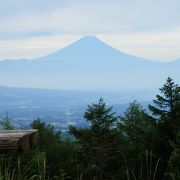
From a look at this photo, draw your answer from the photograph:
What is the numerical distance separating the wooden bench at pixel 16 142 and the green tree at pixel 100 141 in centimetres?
4223

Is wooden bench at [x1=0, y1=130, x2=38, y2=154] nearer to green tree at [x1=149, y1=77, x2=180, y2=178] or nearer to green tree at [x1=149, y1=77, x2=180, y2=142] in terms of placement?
green tree at [x1=149, y1=77, x2=180, y2=178]

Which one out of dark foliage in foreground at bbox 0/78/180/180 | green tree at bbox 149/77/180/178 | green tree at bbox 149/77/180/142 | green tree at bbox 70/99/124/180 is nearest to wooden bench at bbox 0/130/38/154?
dark foliage in foreground at bbox 0/78/180/180

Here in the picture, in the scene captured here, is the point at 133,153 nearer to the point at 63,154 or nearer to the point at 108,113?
the point at 108,113

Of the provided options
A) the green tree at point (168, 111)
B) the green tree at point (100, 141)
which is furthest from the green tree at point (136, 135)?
the green tree at point (100, 141)

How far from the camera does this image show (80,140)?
162 feet

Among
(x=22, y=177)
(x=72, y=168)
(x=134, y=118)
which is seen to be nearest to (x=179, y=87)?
(x=72, y=168)

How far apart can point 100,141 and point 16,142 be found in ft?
144

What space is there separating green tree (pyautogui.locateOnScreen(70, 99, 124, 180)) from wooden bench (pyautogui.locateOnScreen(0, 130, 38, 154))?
139 ft

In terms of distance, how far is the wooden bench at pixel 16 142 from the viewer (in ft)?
11.7

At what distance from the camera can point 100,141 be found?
155ft

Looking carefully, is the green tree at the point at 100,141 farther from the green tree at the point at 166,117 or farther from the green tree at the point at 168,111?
the green tree at the point at 168,111

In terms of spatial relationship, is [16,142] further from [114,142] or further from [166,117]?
[114,142]

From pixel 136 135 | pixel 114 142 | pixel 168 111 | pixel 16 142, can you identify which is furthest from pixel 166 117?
pixel 16 142

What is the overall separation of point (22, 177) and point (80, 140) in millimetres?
45263
